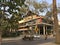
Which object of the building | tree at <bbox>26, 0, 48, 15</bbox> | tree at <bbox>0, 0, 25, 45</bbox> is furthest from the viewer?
the building

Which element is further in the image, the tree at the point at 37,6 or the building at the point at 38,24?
the building at the point at 38,24

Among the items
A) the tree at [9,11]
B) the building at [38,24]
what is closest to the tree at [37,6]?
the building at [38,24]

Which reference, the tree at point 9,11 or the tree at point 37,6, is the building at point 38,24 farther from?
the tree at point 9,11

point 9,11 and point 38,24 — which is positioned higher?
point 9,11

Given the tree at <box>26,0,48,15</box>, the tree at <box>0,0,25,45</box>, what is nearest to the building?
the tree at <box>26,0,48,15</box>

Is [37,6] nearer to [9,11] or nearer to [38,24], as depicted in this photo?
[38,24]

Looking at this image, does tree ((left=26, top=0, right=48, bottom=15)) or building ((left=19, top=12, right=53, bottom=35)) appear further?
building ((left=19, top=12, right=53, bottom=35))

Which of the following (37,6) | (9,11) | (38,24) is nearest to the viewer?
(9,11)

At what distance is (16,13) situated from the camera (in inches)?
662

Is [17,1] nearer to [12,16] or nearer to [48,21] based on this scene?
[12,16]

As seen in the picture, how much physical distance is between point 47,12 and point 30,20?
22.3 feet

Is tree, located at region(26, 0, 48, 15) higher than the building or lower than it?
higher

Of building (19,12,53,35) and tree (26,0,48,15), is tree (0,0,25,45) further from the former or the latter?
building (19,12,53,35)

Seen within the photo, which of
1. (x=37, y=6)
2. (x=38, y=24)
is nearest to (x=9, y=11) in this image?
(x=37, y=6)
